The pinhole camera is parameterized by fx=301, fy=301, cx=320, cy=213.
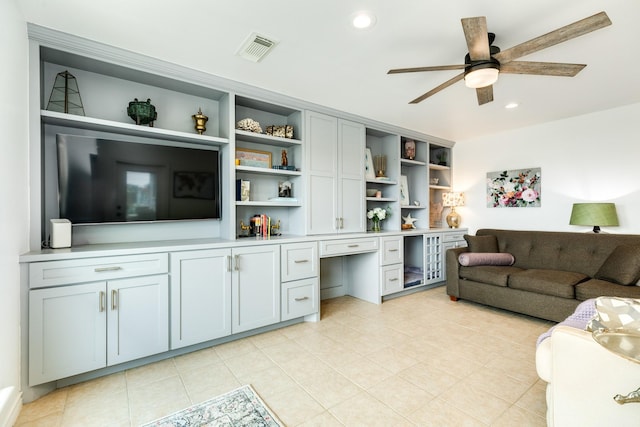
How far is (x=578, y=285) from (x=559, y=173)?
1.76 meters

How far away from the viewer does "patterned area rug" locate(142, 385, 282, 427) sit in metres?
1.62

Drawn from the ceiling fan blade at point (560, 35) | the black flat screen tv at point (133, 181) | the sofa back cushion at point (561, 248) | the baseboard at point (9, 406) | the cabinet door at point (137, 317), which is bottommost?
the baseboard at point (9, 406)

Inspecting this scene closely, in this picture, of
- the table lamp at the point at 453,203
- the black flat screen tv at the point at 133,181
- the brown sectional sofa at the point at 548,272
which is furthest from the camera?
the table lamp at the point at 453,203

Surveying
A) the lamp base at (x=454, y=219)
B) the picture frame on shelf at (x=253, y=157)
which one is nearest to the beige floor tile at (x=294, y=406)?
the picture frame on shelf at (x=253, y=157)

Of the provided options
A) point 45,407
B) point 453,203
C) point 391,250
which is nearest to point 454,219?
point 453,203

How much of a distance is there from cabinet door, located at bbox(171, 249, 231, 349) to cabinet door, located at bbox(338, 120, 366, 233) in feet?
5.23

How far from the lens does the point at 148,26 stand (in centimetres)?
195

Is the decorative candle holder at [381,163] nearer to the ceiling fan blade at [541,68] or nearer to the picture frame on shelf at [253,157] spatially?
the picture frame on shelf at [253,157]

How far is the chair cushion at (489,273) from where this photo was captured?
10.8 ft

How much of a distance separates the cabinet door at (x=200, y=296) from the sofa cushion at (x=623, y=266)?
11.5ft

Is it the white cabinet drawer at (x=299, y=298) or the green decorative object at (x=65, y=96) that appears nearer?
the green decorative object at (x=65, y=96)

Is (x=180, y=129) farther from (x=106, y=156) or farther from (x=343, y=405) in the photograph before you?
(x=343, y=405)

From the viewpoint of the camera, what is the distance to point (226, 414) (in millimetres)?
1693

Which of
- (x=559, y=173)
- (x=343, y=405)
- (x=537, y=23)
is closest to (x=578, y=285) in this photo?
(x=559, y=173)
